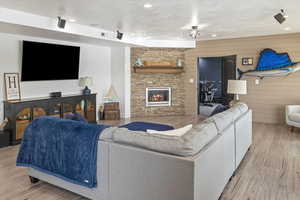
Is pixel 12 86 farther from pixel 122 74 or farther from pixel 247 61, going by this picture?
pixel 247 61

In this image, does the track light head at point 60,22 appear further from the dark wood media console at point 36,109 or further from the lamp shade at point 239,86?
the lamp shade at point 239,86

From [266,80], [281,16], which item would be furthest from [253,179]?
[266,80]

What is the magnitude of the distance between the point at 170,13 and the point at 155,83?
12.4ft

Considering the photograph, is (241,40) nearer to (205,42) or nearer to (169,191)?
(205,42)

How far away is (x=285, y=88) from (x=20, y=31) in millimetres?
6615

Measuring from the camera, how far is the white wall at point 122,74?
7.52 m

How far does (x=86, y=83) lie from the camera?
6.60 meters

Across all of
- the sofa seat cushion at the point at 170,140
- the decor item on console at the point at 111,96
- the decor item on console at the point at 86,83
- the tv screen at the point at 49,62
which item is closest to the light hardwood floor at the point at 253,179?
the sofa seat cushion at the point at 170,140

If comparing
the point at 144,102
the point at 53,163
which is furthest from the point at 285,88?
the point at 53,163

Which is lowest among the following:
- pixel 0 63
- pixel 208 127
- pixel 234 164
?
pixel 234 164

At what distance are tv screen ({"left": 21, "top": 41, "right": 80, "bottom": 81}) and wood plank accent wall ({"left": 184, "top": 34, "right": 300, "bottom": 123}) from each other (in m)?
4.00

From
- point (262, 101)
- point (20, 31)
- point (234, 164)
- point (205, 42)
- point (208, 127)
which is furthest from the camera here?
point (205, 42)

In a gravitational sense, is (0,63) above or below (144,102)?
above

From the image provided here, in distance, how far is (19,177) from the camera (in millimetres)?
3285
